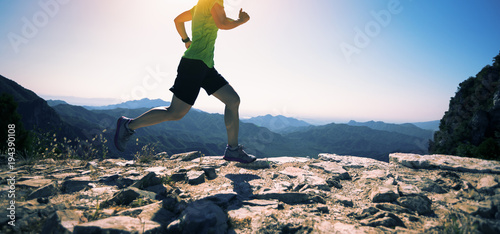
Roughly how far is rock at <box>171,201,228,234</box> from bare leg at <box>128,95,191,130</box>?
5.09 feet

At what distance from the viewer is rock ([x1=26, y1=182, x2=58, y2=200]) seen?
2.16 meters

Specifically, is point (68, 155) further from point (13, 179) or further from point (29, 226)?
point (29, 226)

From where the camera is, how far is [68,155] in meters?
4.67

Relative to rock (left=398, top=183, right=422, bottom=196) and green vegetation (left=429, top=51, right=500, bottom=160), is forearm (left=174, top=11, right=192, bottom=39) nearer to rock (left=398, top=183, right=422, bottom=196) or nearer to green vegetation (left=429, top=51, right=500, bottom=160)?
rock (left=398, top=183, right=422, bottom=196)

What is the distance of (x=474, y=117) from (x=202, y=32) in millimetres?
69455

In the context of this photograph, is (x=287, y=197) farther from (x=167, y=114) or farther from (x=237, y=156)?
(x=167, y=114)

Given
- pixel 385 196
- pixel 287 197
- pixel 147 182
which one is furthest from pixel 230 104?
pixel 385 196

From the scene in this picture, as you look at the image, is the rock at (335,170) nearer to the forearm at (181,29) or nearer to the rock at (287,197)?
the rock at (287,197)

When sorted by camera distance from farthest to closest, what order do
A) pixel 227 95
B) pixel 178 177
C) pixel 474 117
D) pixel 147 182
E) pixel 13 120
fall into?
1. pixel 474 117
2. pixel 13 120
3. pixel 227 95
4. pixel 178 177
5. pixel 147 182

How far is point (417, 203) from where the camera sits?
80.0 inches

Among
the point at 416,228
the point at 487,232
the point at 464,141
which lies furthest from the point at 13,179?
the point at 464,141

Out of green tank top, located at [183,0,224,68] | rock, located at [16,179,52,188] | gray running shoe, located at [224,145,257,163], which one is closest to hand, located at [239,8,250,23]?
green tank top, located at [183,0,224,68]

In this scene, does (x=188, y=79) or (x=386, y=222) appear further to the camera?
(x=188, y=79)

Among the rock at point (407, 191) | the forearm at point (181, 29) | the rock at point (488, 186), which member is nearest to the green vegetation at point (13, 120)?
the forearm at point (181, 29)
